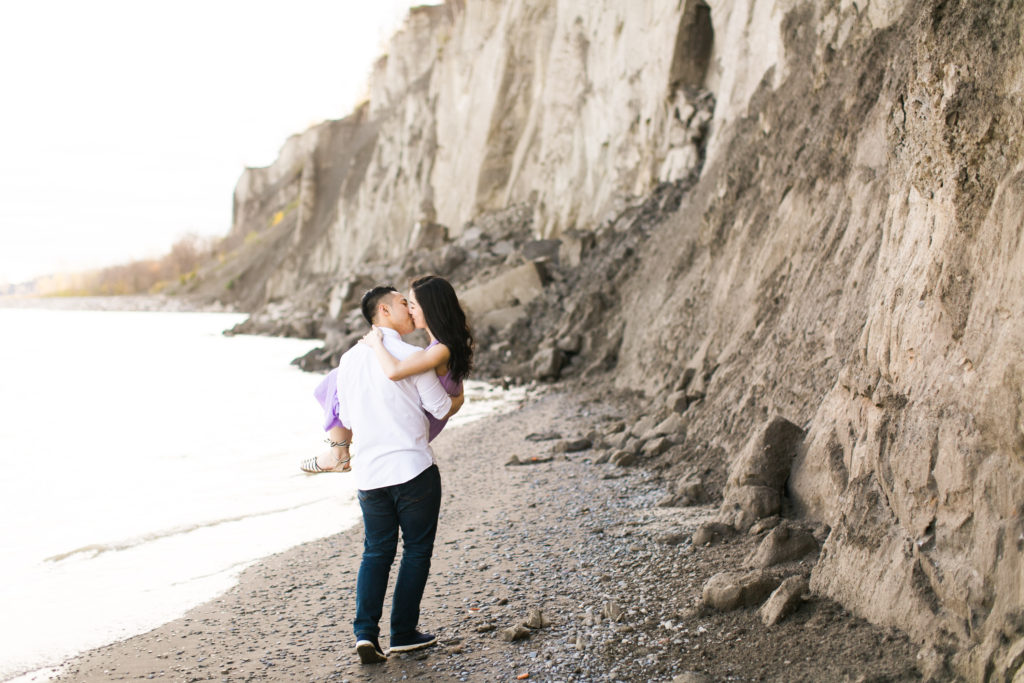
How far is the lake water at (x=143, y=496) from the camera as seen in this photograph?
17.9 ft

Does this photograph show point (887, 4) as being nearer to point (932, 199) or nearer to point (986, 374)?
point (932, 199)

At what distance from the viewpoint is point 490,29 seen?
3153 centimetres

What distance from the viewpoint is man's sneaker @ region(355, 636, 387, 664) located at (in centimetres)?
355

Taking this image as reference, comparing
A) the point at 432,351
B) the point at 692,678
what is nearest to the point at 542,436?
the point at 432,351

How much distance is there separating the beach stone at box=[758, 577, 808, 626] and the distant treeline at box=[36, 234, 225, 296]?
244ft

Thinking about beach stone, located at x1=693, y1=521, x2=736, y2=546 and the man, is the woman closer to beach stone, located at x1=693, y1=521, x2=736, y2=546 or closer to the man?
the man

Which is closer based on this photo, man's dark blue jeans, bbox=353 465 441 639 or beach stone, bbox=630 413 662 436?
man's dark blue jeans, bbox=353 465 441 639

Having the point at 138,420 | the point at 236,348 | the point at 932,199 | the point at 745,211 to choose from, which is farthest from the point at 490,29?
the point at 932,199

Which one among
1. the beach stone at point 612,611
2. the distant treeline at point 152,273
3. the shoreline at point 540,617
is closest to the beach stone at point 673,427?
the shoreline at point 540,617

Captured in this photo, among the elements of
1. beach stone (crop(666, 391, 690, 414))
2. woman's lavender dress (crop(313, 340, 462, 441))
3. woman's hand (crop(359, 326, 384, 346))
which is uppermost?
woman's hand (crop(359, 326, 384, 346))

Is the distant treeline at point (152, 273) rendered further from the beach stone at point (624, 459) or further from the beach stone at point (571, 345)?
the beach stone at point (624, 459)

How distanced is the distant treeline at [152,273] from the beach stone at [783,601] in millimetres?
74429

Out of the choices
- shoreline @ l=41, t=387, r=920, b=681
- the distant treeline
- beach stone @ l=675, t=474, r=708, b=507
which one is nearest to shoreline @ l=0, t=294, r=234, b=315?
the distant treeline

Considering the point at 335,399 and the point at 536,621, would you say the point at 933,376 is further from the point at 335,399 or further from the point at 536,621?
the point at 335,399
